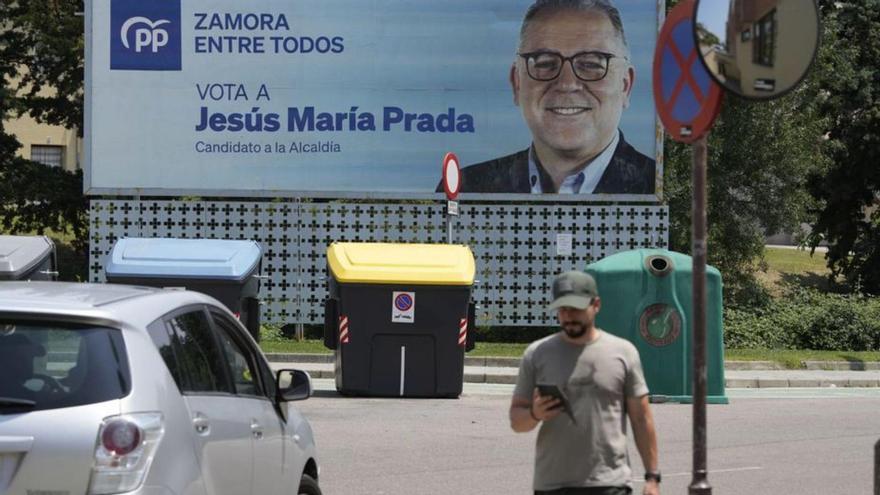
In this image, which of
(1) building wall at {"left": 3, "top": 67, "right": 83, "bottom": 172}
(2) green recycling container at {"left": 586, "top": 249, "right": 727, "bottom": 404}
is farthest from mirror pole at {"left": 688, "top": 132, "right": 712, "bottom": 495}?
(1) building wall at {"left": 3, "top": 67, "right": 83, "bottom": 172}

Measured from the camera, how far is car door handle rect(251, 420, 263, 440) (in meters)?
6.34

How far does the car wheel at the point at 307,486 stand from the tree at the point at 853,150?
104 ft

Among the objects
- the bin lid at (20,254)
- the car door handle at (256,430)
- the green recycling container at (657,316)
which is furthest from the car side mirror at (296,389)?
the bin lid at (20,254)

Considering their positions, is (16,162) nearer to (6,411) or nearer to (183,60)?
(183,60)

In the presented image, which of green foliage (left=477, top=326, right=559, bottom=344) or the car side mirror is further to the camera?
green foliage (left=477, top=326, right=559, bottom=344)

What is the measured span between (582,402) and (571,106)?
799 inches

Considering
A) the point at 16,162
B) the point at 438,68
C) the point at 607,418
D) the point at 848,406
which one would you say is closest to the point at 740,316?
the point at 438,68

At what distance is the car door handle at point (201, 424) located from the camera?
18.5 feet

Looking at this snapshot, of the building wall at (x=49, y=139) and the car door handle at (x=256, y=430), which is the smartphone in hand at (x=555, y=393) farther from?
the building wall at (x=49, y=139)

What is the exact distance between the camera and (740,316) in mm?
27656

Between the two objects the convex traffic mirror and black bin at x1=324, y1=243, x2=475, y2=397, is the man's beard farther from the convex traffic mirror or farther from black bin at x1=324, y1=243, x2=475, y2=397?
black bin at x1=324, y1=243, x2=475, y2=397

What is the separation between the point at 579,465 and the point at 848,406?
12.0m

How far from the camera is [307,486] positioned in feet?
23.9

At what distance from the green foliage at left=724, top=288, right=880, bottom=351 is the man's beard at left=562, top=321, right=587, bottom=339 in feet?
68.6
